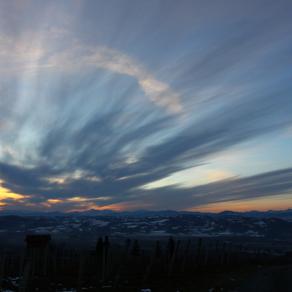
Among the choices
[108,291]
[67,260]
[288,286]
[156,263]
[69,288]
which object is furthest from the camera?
[67,260]

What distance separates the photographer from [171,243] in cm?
5303

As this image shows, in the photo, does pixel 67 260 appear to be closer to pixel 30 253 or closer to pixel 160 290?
pixel 30 253

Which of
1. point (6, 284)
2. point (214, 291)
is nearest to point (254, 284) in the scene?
point (214, 291)

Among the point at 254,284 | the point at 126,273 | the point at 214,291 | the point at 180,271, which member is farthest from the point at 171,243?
the point at 214,291

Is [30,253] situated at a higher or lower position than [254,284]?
higher

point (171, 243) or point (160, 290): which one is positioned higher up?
point (171, 243)

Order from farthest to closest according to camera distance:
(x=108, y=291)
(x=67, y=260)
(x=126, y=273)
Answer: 1. (x=67, y=260)
2. (x=126, y=273)
3. (x=108, y=291)

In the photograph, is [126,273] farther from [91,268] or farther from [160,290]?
[160,290]

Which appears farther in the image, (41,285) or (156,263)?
(156,263)

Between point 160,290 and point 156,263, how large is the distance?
1845 cm

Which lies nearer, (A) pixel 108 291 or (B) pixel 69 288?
(A) pixel 108 291

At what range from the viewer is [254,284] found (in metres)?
33.2

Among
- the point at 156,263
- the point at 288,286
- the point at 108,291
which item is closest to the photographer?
the point at 108,291

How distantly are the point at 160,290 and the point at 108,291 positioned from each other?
3548 mm
